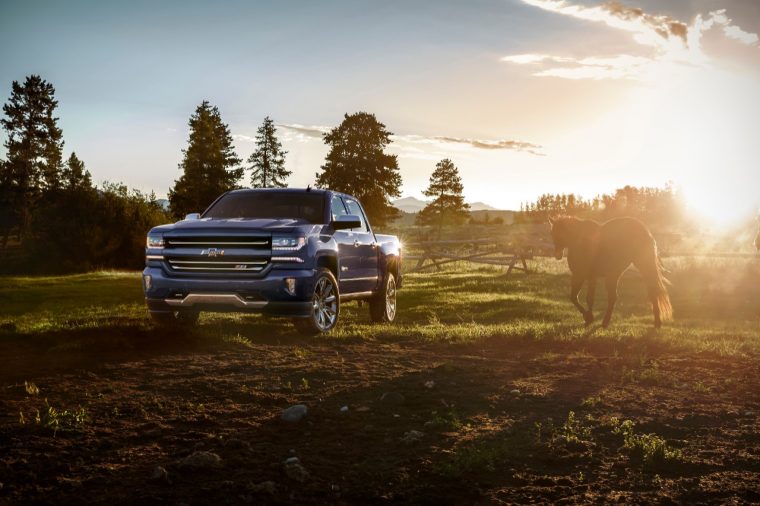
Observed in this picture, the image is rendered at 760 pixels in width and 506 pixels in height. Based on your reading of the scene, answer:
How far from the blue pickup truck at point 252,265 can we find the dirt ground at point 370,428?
0.98 m

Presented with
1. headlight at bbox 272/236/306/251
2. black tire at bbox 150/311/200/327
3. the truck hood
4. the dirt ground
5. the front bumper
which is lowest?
the dirt ground

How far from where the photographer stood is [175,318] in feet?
36.3

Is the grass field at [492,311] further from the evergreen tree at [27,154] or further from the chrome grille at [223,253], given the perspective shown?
the evergreen tree at [27,154]

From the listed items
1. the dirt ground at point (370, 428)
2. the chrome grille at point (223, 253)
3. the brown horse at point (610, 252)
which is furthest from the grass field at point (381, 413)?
the chrome grille at point (223, 253)

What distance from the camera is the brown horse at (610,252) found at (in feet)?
39.4


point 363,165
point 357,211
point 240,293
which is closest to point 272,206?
point 240,293

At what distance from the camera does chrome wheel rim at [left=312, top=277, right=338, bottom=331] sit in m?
10.5

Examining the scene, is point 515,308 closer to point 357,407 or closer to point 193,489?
point 357,407

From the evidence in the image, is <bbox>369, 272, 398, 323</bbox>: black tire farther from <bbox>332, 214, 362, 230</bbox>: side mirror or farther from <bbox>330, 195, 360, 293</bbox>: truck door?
<bbox>332, 214, 362, 230</bbox>: side mirror

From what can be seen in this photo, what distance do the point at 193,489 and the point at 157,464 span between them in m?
0.56

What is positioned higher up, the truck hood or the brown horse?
the truck hood

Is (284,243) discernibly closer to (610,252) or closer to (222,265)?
(222,265)

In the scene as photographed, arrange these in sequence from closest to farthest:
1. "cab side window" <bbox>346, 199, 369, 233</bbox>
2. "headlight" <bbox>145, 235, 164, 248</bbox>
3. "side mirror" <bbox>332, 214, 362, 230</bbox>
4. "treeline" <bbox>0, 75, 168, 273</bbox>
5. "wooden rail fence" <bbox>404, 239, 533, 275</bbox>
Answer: "headlight" <bbox>145, 235, 164, 248</bbox>
"side mirror" <bbox>332, 214, 362, 230</bbox>
"cab side window" <bbox>346, 199, 369, 233</bbox>
"wooden rail fence" <bbox>404, 239, 533, 275</bbox>
"treeline" <bbox>0, 75, 168, 273</bbox>

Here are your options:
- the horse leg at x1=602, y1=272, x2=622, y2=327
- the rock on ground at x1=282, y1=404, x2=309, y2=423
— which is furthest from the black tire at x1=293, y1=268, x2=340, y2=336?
the horse leg at x1=602, y1=272, x2=622, y2=327
